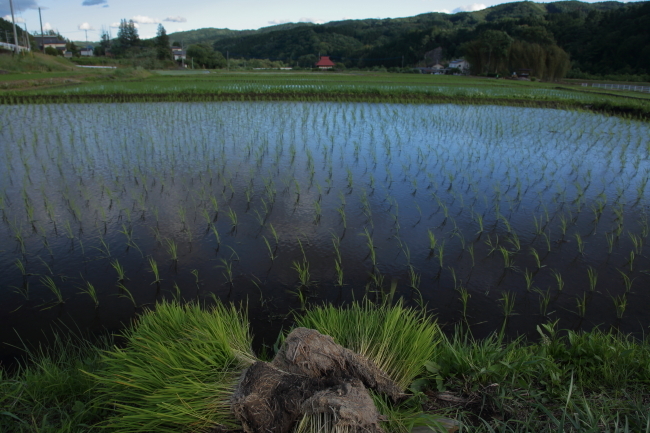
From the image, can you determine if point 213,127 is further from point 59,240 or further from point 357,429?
point 357,429

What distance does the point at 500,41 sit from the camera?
1640 inches

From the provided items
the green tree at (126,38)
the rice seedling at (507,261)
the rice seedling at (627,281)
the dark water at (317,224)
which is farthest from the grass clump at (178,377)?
the green tree at (126,38)

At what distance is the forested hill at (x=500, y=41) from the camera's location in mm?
40281

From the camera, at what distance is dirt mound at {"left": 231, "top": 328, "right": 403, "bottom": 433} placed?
157 centimetres

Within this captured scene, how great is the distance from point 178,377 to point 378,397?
35.9 inches

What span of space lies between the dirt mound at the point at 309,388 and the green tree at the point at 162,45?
193ft

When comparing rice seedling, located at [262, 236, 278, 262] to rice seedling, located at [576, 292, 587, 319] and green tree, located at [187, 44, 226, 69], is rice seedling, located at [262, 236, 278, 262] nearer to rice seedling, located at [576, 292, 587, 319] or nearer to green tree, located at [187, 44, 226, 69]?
rice seedling, located at [576, 292, 587, 319]

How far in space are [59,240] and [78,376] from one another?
8.49 feet

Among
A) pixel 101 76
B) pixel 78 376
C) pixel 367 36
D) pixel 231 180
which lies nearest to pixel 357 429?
pixel 78 376

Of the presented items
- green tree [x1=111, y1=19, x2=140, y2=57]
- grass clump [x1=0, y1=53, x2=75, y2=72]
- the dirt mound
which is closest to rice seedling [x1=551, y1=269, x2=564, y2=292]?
the dirt mound

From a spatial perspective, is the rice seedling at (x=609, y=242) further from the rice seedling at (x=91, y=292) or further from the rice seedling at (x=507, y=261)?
the rice seedling at (x=91, y=292)

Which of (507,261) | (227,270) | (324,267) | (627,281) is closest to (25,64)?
(227,270)

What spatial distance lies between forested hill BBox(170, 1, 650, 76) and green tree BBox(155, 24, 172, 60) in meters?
28.1

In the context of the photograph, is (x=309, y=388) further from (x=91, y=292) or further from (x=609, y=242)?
(x=609, y=242)
